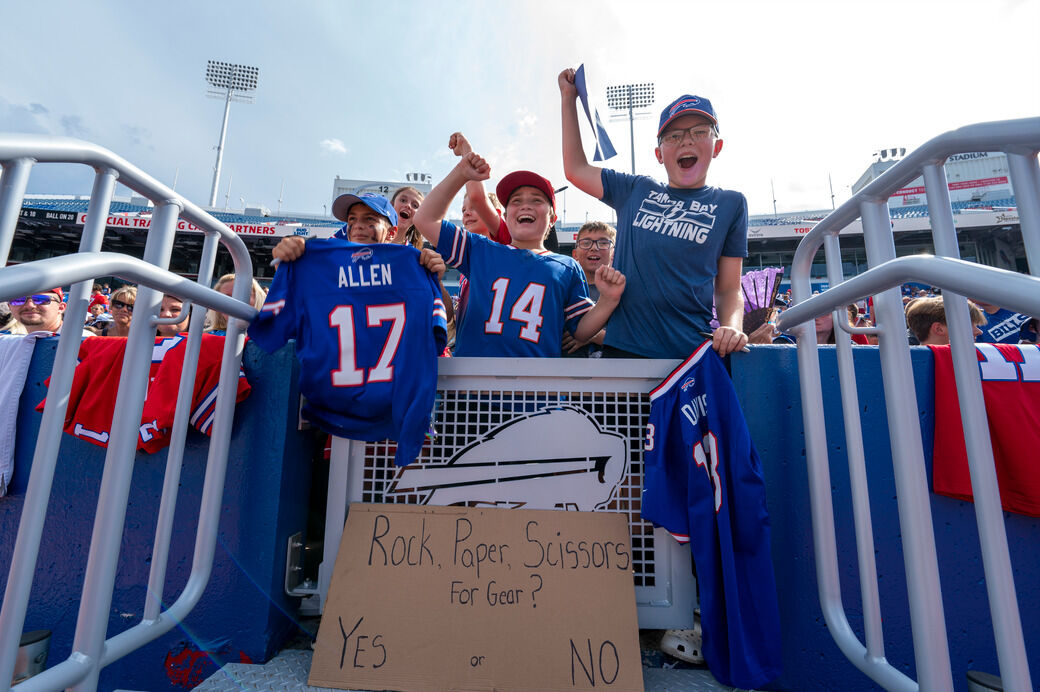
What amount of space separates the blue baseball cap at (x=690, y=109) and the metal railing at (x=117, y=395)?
192 cm

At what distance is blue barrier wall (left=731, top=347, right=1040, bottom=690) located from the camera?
1.67 m

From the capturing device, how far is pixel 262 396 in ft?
6.12

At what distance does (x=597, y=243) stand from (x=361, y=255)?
2051 millimetres

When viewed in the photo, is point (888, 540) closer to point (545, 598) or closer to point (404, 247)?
point (545, 598)

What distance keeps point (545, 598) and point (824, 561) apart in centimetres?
87

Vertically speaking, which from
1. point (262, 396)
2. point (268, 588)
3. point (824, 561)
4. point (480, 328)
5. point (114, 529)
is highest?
point (480, 328)

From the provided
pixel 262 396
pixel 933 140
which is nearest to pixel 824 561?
pixel 933 140

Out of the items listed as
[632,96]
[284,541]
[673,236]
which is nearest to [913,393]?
[673,236]

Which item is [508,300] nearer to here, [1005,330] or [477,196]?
[477,196]

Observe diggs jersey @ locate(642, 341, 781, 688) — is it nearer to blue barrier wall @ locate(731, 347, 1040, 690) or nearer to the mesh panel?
the mesh panel

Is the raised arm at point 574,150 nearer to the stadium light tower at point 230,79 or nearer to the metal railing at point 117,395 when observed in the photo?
the metal railing at point 117,395

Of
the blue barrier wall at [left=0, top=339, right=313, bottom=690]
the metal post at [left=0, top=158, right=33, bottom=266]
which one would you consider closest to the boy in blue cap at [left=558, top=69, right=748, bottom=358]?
the blue barrier wall at [left=0, top=339, right=313, bottom=690]

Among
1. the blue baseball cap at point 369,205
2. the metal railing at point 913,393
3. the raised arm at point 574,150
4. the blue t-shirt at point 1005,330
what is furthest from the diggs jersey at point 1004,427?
the blue t-shirt at point 1005,330

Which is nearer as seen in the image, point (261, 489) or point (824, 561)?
point (824, 561)
